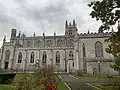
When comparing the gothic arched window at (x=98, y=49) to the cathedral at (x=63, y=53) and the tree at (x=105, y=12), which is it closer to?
the cathedral at (x=63, y=53)

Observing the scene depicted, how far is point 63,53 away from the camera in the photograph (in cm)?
5028

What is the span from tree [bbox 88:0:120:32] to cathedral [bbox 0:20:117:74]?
15.9 meters

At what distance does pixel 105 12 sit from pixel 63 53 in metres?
36.9

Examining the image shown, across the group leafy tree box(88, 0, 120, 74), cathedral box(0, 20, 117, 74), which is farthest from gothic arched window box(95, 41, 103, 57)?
leafy tree box(88, 0, 120, 74)

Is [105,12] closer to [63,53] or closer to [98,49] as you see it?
[98,49]

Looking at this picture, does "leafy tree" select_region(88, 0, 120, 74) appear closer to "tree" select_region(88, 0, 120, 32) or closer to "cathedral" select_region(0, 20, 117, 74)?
"tree" select_region(88, 0, 120, 32)

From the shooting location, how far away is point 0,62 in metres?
53.8

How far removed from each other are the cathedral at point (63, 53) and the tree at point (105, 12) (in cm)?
1593

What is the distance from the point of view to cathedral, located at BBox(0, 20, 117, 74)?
3791 centimetres

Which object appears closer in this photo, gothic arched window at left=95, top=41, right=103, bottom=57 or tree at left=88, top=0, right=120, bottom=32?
tree at left=88, top=0, right=120, bottom=32

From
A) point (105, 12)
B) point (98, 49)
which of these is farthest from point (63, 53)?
point (105, 12)

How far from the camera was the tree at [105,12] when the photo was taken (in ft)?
44.7

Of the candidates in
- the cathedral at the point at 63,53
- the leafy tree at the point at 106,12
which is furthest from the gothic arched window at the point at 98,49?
the leafy tree at the point at 106,12

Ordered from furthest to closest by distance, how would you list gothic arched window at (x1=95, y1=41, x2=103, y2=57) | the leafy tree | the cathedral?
A: gothic arched window at (x1=95, y1=41, x2=103, y2=57)
the cathedral
the leafy tree
